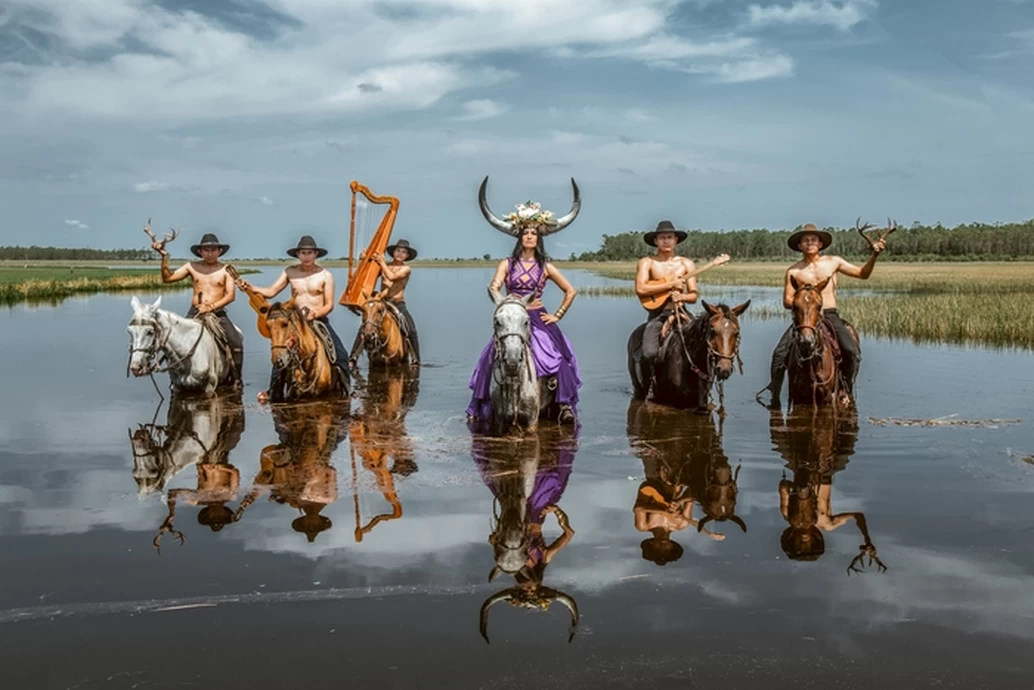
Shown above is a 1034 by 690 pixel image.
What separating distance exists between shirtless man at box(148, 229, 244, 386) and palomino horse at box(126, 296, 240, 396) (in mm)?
194

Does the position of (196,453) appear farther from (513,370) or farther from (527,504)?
(527,504)

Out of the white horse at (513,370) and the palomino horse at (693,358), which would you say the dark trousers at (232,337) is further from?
the palomino horse at (693,358)

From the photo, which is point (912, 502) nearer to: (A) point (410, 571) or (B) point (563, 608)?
(B) point (563, 608)

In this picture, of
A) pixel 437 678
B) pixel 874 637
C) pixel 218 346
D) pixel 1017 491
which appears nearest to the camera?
pixel 437 678

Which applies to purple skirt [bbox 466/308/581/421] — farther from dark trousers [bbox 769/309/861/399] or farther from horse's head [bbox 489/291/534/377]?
dark trousers [bbox 769/309/861/399]

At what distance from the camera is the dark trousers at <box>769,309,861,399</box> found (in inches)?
486

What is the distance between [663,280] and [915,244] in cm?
11767

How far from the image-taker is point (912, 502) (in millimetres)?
8422

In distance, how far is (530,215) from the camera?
1084 cm

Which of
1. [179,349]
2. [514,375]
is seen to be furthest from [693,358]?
[179,349]

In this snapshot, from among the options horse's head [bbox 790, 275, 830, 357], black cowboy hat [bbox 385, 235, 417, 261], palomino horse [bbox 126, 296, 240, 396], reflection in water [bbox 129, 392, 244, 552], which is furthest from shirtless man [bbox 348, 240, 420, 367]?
horse's head [bbox 790, 275, 830, 357]

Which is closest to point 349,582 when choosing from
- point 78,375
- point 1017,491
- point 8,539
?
point 8,539

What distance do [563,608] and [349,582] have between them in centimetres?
145

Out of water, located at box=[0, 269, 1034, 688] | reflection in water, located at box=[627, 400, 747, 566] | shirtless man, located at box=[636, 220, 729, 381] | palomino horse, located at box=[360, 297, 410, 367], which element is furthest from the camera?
palomino horse, located at box=[360, 297, 410, 367]
